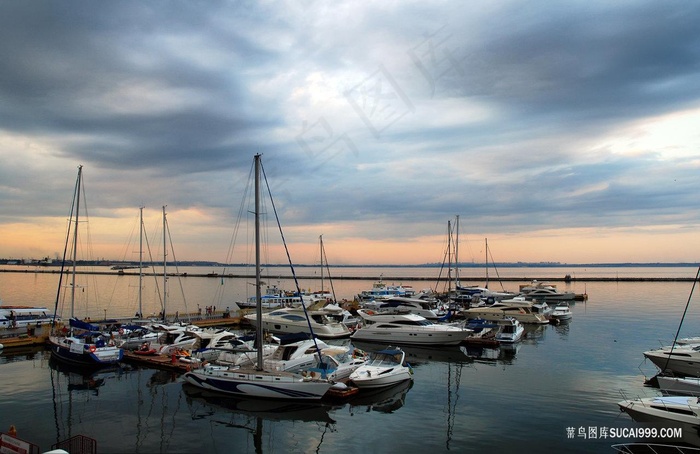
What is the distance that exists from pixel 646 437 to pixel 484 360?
1654 centimetres

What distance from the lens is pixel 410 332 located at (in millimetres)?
40344

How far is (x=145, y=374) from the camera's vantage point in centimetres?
2936

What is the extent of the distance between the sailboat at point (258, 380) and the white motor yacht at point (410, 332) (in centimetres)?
1791

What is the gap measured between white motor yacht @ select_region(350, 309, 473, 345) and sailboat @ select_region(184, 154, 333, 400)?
17911 millimetres

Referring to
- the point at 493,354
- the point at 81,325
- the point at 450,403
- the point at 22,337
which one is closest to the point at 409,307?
the point at 493,354

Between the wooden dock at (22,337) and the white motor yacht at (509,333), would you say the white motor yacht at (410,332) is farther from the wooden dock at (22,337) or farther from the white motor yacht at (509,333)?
the wooden dock at (22,337)

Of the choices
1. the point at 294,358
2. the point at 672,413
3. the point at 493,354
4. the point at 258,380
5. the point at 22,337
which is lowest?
the point at 493,354

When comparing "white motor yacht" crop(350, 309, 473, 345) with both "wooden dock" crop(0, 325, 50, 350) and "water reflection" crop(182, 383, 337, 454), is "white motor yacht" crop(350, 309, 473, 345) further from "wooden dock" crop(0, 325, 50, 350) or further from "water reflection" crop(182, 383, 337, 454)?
"wooden dock" crop(0, 325, 50, 350)

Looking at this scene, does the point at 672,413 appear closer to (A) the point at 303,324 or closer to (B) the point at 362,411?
(B) the point at 362,411

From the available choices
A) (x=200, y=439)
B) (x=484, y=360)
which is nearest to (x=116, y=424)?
(x=200, y=439)

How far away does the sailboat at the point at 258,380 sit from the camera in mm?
22625

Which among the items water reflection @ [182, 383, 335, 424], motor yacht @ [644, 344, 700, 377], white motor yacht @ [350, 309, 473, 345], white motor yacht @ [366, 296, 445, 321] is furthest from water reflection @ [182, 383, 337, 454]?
white motor yacht @ [366, 296, 445, 321]

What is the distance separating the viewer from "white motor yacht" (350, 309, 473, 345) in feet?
129

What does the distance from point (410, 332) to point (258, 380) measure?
2026 centimetres
